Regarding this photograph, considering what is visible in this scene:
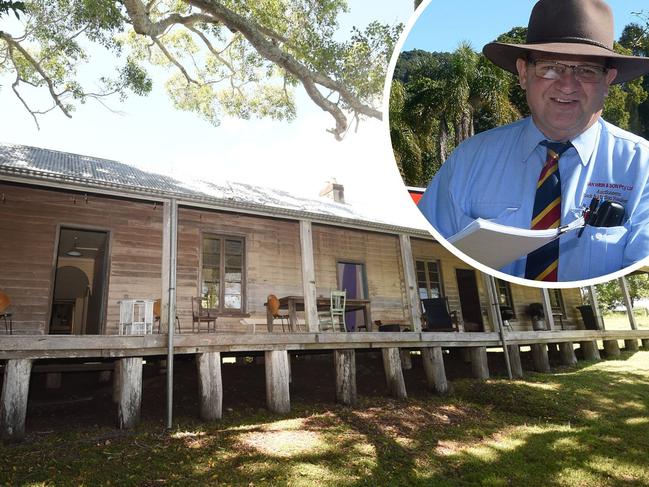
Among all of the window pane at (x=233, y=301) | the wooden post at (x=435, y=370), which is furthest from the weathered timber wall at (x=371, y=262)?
the wooden post at (x=435, y=370)

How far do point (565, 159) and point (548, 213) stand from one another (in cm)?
9

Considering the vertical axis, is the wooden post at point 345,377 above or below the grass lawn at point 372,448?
above

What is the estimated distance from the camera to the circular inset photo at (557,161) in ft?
2.36

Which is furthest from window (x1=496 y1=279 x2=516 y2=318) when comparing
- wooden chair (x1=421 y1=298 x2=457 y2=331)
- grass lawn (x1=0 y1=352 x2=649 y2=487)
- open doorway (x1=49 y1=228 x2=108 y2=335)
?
open doorway (x1=49 y1=228 x2=108 y2=335)

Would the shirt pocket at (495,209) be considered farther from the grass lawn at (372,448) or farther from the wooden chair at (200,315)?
the wooden chair at (200,315)

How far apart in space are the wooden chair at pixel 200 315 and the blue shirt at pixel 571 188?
878 cm

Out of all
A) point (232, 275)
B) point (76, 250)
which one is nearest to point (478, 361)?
point (232, 275)

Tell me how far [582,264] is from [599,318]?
52.2 ft

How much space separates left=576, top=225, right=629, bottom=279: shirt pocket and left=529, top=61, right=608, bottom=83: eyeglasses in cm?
Answer: 22

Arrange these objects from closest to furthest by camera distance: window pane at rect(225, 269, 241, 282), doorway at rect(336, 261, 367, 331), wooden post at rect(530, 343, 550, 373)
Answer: window pane at rect(225, 269, 241, 282) → wooden post at rect(530, 343, 550, 373) → doorway at rect(336, 261, 367, 331)

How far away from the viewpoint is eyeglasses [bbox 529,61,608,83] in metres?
0.74

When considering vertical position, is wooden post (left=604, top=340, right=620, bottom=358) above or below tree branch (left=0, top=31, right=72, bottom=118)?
below

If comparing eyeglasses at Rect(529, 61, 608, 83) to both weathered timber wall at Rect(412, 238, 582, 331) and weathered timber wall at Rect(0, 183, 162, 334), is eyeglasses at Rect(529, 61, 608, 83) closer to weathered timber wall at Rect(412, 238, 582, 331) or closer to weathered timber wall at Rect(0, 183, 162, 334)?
weathered timber wall at Rect(0, 183, 162, 334)

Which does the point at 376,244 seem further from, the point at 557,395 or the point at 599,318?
the point at 599,318
